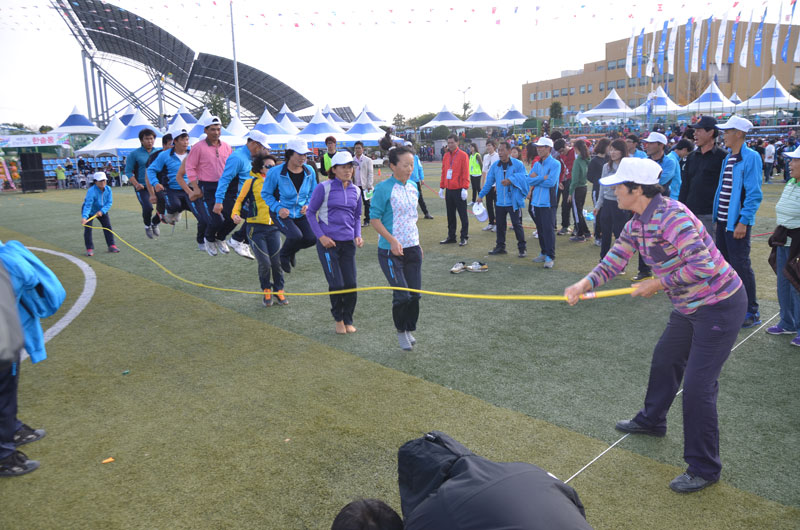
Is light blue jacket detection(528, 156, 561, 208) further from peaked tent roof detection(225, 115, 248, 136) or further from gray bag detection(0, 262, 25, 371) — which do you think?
peaked tent roof detection(225, 115, 248, 136)

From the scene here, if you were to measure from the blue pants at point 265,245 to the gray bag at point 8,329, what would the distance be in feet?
18.8

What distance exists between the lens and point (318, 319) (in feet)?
23.0

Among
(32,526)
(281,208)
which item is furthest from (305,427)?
(281,208)

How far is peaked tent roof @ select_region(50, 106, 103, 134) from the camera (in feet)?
125

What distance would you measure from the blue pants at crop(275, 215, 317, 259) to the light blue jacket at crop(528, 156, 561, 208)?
166 inches

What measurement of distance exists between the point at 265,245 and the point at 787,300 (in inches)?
246

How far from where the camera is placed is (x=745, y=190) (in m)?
5.59

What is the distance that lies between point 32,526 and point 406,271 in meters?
A: 3.72

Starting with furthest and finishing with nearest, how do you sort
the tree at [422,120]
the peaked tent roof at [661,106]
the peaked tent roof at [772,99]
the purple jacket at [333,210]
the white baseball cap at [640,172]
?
the tree at [422,120]
the peaked tent roof at [661,106]
the peaked tent roof at [772,99]
the purple jacket at [333,210]
the white baseball cap at [640,172]

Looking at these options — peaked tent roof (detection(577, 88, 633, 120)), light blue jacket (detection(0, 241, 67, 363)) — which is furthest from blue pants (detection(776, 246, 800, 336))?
peaked tent roof (detection(577, 88, 633, 120))

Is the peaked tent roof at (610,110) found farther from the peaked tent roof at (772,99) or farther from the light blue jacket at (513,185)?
the light blue jacket at (513,185)

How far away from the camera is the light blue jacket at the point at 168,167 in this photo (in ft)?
25.9

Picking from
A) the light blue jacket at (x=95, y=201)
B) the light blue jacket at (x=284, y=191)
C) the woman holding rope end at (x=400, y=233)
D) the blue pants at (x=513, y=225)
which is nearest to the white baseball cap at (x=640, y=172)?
the woman holding rope end at (x=400, y=233)

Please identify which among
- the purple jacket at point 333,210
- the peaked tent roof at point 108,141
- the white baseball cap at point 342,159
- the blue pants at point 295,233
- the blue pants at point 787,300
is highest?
the peaked tent roof at point 108,141
